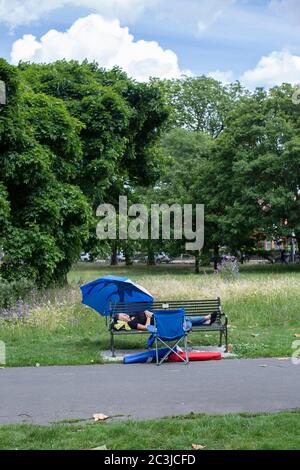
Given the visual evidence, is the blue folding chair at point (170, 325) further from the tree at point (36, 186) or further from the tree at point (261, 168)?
the tree at point (261, 168)

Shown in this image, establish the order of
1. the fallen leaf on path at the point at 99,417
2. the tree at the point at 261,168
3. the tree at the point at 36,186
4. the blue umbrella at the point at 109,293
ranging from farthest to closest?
the tree at the point at 261,168
the tree at the point at 36,186
the blue umbrella at the point at 109,293
the fallen leaf on path at the point at 99,417

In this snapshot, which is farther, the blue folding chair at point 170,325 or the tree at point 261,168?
the tree at point 261,168

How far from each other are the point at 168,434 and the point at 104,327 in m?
8.30

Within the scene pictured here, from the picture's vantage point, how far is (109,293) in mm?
12312

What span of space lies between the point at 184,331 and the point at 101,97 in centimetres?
1347

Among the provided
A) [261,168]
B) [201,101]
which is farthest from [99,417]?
[201,101]

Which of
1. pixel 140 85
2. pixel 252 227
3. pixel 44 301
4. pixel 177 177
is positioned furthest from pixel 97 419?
pixel 177 177

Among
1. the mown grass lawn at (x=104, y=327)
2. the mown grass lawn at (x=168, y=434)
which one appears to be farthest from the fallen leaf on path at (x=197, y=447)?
the mown grass lawn at (x=104, y=327)

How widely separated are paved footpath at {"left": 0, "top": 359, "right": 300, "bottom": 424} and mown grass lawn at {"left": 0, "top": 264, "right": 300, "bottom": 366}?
0.89m

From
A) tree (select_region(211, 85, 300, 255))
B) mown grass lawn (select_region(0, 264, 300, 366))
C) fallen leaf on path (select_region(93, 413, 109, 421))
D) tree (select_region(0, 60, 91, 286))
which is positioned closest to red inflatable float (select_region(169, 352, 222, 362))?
mown grass lawn (select_region(0, 264, 300, 366))

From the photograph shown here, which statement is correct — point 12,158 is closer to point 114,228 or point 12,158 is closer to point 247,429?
point 114,228

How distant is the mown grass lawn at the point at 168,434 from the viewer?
5.48 metres

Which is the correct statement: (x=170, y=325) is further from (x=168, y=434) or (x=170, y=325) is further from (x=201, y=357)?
(x=168, y=434)

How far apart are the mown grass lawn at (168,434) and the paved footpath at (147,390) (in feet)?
1.49
